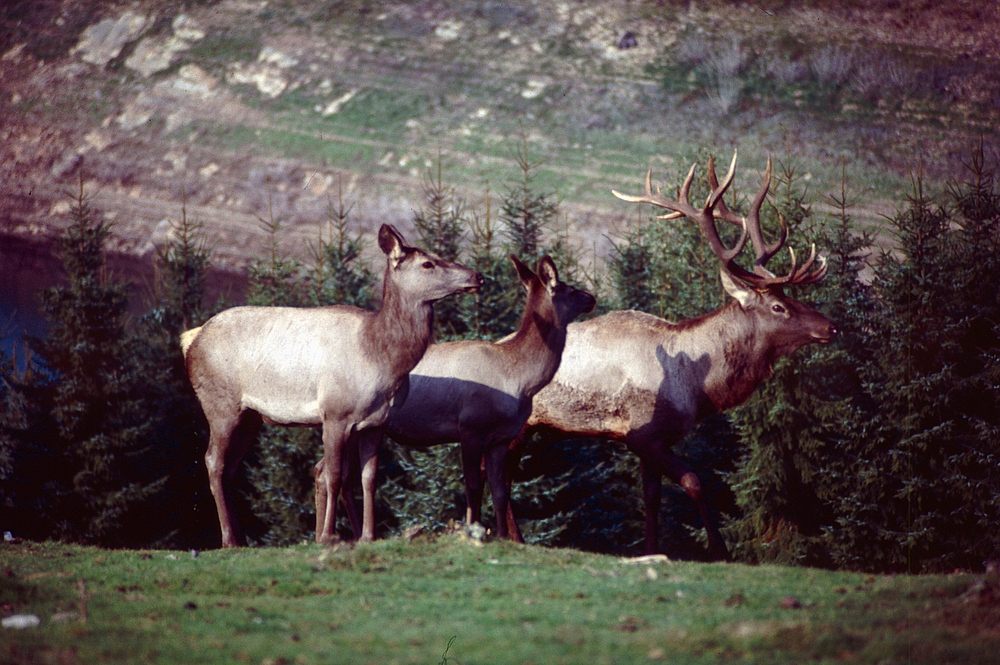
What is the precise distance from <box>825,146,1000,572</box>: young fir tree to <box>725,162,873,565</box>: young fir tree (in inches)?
12.8

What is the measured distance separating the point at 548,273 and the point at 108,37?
43.8m

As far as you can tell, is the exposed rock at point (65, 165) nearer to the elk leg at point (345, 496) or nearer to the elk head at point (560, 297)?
the elk leg at point (345, 496)

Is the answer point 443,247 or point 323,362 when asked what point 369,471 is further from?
point 443,247

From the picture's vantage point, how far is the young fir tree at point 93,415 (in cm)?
1513

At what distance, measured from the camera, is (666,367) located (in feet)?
38.4

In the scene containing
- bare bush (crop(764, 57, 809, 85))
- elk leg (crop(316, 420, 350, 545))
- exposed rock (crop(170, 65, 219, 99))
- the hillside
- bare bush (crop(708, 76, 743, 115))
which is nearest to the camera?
elk leg (crop(316, 420, 350, 545))

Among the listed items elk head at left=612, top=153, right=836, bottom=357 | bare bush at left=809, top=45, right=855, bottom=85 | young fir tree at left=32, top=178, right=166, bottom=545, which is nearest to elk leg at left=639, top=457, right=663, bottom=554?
elk head at left=612, top=153, right=836, bottom=357

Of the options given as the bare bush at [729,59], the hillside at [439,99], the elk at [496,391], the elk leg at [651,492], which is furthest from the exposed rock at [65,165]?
the elk leg at [651,492]

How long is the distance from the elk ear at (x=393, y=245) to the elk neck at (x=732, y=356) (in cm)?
369

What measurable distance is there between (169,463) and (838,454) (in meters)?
10.8

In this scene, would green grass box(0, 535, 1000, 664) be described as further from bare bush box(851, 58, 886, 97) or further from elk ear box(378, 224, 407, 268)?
bare bush box(851, 58, 886, 97)

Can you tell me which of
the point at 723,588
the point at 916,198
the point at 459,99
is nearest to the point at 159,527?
the point at 723,588

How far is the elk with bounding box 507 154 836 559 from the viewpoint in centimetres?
1153

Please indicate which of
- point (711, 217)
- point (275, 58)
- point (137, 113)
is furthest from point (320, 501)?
point (275, 58)
